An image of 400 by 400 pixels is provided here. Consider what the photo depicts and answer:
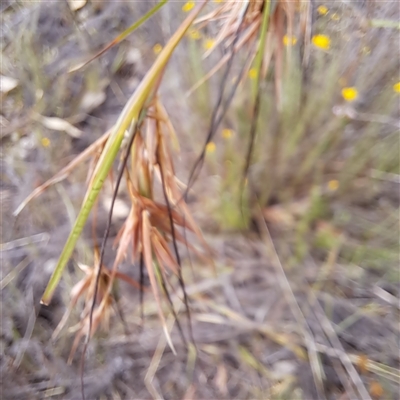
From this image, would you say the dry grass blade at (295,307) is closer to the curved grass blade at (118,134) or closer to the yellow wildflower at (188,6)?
the yellow wildflower at (188,6)

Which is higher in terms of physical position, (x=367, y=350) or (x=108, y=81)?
(x=108, y=81)

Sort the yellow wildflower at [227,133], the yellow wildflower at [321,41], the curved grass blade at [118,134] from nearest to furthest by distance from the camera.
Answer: the curved grass blade at [118,134]
the yellow wildflower at [321,41]
the yellow wildflower at [227,133]

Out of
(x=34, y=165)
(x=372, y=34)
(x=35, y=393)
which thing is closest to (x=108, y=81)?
(x=34, y=165)

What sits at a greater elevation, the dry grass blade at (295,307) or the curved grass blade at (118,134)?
the curved grass blade at (118,134)

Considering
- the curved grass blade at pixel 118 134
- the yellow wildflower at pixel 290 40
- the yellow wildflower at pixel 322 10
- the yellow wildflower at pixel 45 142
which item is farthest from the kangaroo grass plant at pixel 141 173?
the yellow wildflower at pixel 45 142

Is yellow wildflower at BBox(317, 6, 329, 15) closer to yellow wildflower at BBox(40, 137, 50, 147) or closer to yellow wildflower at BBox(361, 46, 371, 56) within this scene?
yellow wildflower at BBox(361, 46, 371, 56)

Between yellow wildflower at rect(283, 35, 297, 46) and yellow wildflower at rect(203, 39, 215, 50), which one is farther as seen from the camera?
yellow wildflower at rect(203, 39, 215, 50)

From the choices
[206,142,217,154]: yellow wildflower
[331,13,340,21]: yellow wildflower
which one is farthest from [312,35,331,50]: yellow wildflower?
[206,142,217,154]: yellow wildflower

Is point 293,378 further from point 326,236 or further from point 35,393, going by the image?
point 35,393

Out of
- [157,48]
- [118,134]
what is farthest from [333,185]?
[118,134]

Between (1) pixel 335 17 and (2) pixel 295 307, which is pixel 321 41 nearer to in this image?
(1) pixel 335 17

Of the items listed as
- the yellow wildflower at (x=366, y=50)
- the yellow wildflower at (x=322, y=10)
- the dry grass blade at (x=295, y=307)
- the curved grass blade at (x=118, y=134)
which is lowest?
the dry grass blade at (x=295, y=307)
